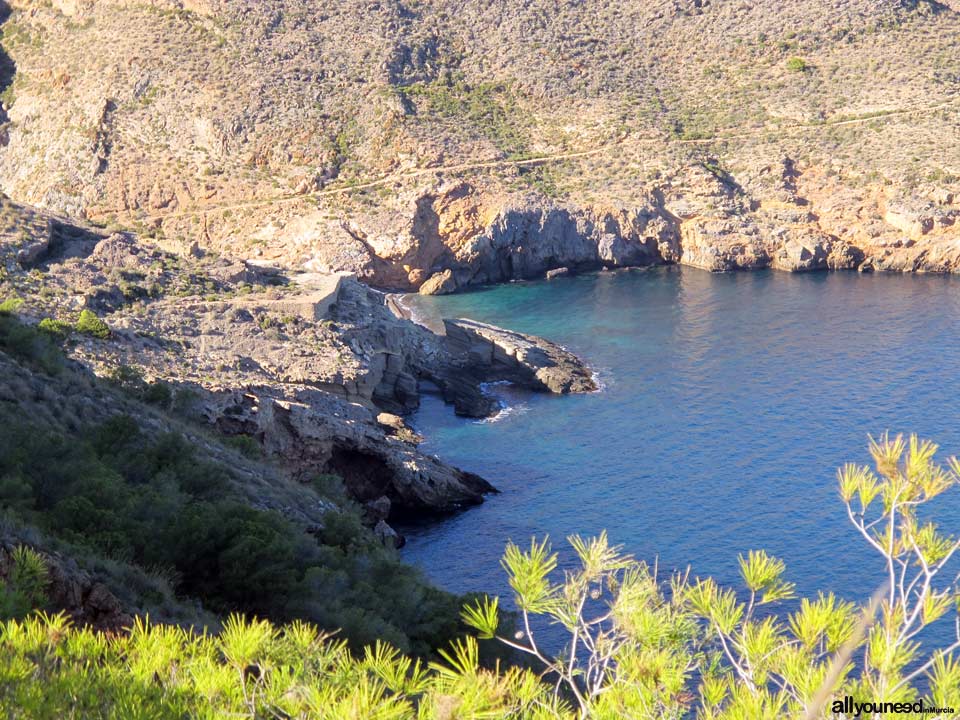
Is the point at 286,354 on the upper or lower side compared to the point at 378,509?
upper

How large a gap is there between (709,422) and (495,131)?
1670 inches

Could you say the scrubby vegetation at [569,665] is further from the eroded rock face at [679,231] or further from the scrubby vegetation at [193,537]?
A: the eroded rock face at [679,231]

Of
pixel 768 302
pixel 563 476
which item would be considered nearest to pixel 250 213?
pixel 768 302

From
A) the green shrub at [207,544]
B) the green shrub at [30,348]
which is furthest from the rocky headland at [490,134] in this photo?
the green shrub at [207,544]

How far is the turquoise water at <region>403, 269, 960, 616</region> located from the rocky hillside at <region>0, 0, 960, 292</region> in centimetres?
620

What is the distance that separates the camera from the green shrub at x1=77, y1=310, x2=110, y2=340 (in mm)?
37938

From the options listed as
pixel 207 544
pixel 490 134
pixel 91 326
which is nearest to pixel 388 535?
pixel 91 326

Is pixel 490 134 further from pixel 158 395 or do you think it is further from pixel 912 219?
pixel 158 395

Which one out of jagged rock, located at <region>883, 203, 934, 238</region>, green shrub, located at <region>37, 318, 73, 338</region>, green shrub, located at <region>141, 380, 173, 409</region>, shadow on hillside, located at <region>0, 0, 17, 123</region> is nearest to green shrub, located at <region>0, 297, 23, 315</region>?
green shrub, located at <region>37, 318, 73, 338</region>

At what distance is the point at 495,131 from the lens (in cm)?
8144

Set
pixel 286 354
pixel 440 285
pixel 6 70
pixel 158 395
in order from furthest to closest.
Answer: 1. pixel 6 70
2. pixel 440 285
3. pixel 286 354
4. pixel 158 395

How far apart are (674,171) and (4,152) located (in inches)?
2112

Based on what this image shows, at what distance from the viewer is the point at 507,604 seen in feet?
101

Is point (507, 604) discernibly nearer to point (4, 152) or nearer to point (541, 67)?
point (541, 67)
